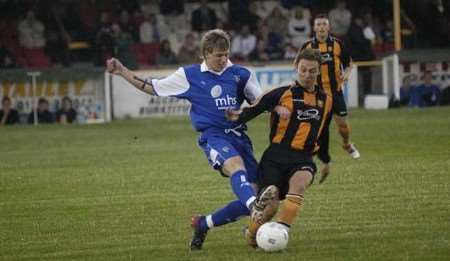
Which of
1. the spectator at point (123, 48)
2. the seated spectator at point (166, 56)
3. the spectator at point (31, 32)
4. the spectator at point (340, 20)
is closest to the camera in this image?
the spectator at point (123, 48)

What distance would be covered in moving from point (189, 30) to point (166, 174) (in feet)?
56.7

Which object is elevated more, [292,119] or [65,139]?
[292,119]

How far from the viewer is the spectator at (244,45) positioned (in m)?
31.7

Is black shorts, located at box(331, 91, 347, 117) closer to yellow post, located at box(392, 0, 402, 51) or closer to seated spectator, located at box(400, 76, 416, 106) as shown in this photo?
yellow post, located at box(392, 0, 402, 51)

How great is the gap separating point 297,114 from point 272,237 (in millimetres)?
1035

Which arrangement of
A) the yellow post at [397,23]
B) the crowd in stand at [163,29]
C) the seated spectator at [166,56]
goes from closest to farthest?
the yellow post at [397,23] < the seated spectator at [166,56] < the crowd in stand at [163,29]

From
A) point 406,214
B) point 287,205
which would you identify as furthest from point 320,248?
point 406,214

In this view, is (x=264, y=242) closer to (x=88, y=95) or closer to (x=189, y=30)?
(x=88, y=95)

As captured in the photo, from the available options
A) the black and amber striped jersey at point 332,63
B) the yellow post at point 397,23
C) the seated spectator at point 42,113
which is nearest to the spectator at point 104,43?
the seated spectator at point 42,113

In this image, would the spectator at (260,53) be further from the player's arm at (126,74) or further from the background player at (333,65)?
the player's arm at (126,74)

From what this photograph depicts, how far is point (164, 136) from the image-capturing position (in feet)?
76.3

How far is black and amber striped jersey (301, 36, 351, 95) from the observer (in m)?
17.6

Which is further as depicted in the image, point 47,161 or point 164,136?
point 164,136

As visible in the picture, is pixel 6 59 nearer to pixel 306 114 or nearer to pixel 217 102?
pixel 217 102
